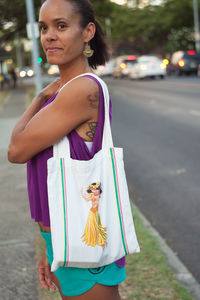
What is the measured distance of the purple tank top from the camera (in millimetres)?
1731

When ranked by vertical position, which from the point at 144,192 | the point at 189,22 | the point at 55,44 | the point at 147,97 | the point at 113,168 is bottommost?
the point at 189,22

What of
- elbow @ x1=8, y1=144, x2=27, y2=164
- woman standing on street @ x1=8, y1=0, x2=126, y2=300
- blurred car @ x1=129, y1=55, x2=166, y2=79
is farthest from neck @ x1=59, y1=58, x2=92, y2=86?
blurred car @ x1=129, y1=55, x2=166, y2=79

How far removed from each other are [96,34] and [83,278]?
3.29ft

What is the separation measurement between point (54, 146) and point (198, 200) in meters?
4.35

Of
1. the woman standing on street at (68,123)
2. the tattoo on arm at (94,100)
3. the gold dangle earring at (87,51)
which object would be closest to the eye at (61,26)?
the woman standing on street at (68,123)

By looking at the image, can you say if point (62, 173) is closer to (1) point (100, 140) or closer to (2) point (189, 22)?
(1) point (100, 140)

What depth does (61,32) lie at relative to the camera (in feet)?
5.87

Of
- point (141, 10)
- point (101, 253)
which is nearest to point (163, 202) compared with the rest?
point (101, 253)

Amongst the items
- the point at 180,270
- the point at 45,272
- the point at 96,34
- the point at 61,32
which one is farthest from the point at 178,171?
the point at 61,32

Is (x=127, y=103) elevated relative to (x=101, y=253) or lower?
lower

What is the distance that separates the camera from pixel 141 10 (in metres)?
66.6

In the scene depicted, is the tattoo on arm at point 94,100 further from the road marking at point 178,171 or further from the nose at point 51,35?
the road marking at point 178,171

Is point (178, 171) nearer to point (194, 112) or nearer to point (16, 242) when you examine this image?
point (16, 242)

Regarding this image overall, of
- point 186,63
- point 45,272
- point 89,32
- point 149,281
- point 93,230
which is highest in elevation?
point 89,32
